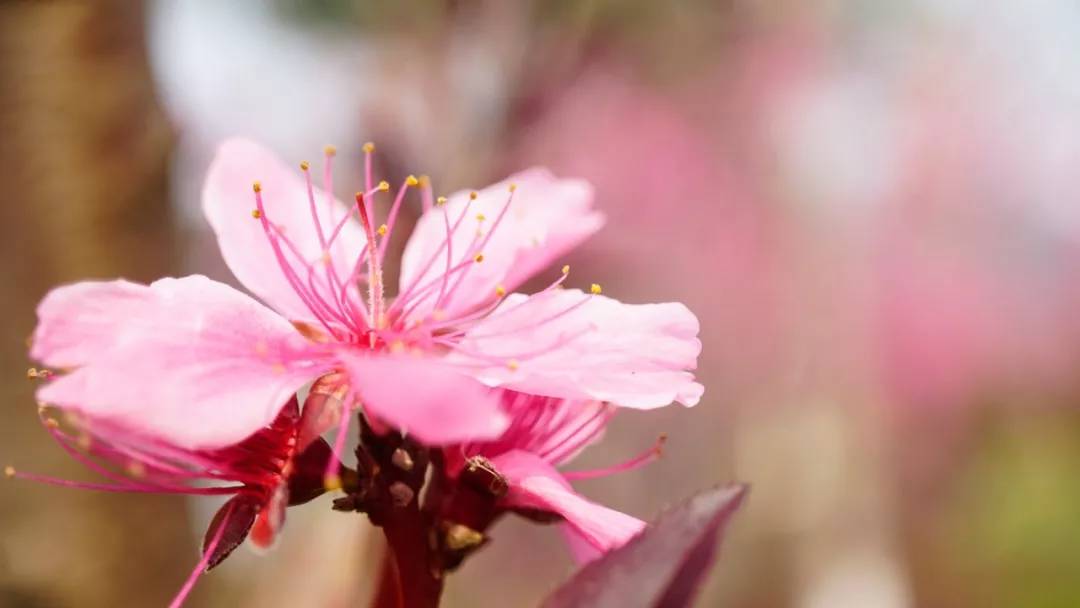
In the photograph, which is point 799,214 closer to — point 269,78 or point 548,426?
point 269,78

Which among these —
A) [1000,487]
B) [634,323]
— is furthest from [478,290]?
[1000,487]

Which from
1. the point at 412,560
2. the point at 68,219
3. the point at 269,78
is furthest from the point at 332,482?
the point at 269,78

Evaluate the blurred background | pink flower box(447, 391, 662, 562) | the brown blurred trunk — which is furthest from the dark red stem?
the blurred background

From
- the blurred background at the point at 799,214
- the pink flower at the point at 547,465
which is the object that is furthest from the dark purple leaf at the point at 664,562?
the blurred background at the point at 799,214

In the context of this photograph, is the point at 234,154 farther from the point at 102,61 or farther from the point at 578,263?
the point at 578,263

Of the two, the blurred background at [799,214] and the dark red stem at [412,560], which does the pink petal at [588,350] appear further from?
the blurred background at [799,214]

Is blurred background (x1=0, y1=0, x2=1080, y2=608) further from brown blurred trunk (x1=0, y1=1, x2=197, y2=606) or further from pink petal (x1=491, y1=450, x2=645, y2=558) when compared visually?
pink petal (x1=491, y1=450, x2=645, y2=558)
